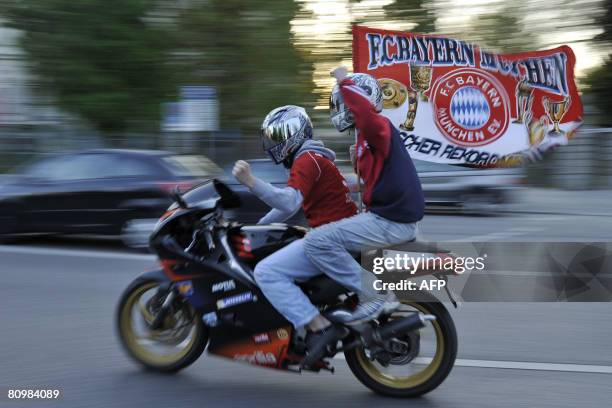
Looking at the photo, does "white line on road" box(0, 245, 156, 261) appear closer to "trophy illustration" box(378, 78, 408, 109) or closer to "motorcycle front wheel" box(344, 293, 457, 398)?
"trophy illustration" box(378, 78, 408, 109)

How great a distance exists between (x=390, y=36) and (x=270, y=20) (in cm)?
1165

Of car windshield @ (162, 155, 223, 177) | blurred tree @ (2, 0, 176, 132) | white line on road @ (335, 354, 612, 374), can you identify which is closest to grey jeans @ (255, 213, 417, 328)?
white line on road @ (335, 354, 612, 374)

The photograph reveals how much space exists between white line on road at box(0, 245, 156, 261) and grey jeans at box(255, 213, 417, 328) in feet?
18.6

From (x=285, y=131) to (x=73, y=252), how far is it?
269 inches

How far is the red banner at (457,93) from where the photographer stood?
11.0 metres

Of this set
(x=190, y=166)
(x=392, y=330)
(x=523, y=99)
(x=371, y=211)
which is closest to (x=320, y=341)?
(x=392, y=330)

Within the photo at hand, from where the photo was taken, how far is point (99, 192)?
11.3m

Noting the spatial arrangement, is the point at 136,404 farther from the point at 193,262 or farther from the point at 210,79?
the point at 210,79

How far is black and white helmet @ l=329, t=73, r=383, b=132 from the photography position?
4.56 meters

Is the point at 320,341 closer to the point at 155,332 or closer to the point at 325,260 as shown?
the point at 325,260

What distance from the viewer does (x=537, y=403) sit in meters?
4.75

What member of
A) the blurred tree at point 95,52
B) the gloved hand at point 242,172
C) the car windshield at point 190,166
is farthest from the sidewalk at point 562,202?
the gloved hand at point 242,172

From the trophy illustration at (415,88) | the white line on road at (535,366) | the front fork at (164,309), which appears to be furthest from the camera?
the trophy illustration at (415,88)

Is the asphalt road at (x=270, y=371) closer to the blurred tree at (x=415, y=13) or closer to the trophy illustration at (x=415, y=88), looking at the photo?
the trophy illustration at (x=415, y=88)
